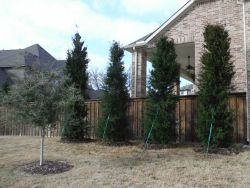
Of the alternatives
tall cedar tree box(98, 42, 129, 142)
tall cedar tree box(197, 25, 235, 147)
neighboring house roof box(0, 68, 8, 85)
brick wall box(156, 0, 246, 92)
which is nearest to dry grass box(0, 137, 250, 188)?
tall cedar tree box(197, 25, 235, 147)

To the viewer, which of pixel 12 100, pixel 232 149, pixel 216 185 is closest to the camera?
pixel 216 185

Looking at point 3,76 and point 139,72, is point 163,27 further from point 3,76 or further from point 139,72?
point 3,76

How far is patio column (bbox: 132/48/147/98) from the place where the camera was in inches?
551

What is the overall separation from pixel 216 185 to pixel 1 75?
87.3 ft

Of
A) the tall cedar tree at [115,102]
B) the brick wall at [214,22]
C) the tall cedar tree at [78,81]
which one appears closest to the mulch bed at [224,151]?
the brick wall at [214,22]

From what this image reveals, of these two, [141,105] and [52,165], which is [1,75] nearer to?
[141,105]

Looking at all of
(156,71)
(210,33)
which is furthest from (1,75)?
(210,33)

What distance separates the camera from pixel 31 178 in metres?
7.18

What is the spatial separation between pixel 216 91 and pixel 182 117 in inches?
101

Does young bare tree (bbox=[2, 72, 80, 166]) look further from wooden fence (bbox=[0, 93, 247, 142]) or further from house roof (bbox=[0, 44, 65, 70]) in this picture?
house roof (bbox=[0, 44, 65, 70])

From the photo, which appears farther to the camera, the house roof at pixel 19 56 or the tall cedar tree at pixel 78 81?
the house roof at pixel 19 56

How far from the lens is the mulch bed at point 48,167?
760 centimetres

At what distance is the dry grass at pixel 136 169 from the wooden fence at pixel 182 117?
1119 mm

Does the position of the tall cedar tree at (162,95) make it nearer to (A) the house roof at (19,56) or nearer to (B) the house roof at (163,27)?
(B) the house roof at (163,27)
